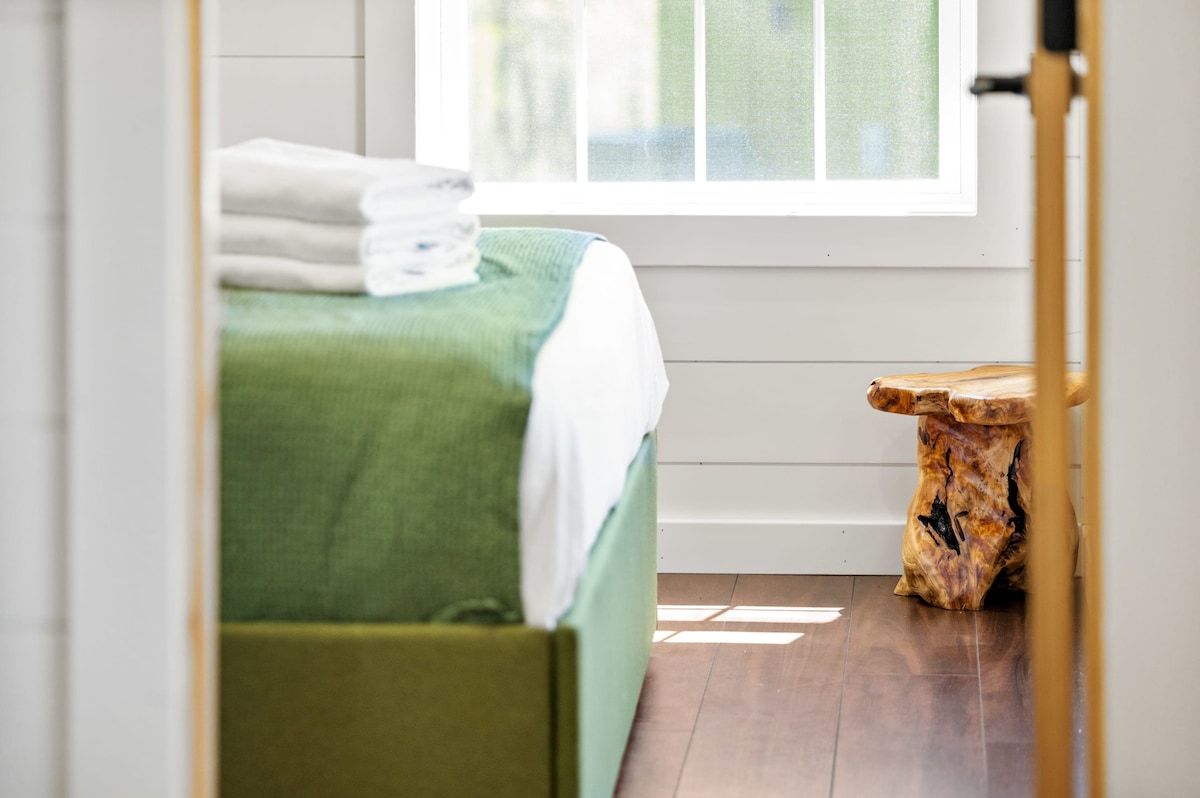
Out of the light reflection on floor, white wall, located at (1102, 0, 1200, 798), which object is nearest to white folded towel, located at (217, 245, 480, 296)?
white wall, located at (1102, 0, 1200, 798)

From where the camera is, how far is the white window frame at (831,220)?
9.47 feet

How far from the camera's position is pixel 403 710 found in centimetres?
126

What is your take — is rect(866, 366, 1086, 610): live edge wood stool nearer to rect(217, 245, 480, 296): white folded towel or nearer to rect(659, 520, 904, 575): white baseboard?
rect(659, 520, 904, 575): white baseboard

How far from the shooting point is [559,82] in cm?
311

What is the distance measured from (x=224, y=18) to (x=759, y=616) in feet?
6.24

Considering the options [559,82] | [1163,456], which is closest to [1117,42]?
[1163,456]

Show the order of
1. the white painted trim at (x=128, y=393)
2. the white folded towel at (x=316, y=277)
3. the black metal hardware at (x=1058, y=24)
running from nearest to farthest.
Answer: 1. the white painted trim at (x=128, y=393)
2. the black metal hardware at (x=1058, y=24)
3. the white folded towel at (x=316, y=277)

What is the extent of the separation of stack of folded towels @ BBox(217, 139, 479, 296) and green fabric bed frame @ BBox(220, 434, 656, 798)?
1.64 feet

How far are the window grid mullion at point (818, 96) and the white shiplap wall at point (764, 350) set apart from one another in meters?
0.29

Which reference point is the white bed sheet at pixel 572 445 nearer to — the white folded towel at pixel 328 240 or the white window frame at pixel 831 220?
the white folded towel at pixel 328 240

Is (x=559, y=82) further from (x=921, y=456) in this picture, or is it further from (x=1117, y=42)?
(x=1117, y=42)

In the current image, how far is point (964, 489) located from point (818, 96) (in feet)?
3.50

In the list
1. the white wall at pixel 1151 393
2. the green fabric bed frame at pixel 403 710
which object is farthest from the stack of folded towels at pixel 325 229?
the white wall at pixel 1151 393

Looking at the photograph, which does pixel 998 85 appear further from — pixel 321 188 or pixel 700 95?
pixel 700 95
